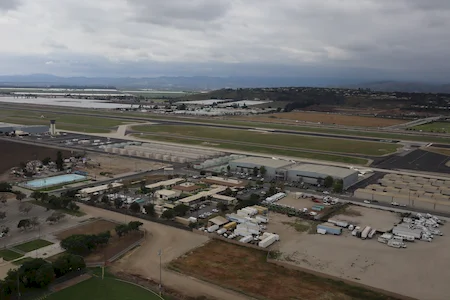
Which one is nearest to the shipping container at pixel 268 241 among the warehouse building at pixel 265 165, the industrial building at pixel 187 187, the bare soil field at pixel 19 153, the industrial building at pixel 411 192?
the industrial building at pixel 187 187

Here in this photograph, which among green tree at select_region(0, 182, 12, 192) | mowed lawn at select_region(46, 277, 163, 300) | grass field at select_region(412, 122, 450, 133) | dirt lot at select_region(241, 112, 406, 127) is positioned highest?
dirt lot at select_region(241, 112, 406, 127)

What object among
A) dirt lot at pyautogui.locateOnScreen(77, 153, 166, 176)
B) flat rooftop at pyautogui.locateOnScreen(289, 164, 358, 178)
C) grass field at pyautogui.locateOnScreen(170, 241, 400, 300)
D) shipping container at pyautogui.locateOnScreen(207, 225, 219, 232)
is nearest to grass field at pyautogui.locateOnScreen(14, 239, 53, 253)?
grass field at pyautogui.locateOnScreen(170, 241, 400, 300)

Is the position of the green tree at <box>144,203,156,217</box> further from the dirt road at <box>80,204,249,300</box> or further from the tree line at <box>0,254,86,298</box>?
the tree line at <box>0,254,86,298</box>

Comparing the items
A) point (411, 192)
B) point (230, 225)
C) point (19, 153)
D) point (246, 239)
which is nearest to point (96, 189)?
point (230, 225)

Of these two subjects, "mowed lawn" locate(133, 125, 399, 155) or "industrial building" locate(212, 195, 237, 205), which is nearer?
"industrial building" locate(212, 195, 237, 205)

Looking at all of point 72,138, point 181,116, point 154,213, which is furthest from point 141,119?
point 154,213

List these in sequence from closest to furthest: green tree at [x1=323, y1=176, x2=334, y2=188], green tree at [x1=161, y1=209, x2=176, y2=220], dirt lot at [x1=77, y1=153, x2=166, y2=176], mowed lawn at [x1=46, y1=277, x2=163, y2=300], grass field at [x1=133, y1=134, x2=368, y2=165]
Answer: mowed lawn at [x1=46, y1=277, x2=163, y2=300] < green tree at [x1=161, y1=209, x2=176, y2=220] < green tree at [x1=323, y1=176, x2=334, y2=188] < dirt lot at [x1=77, y1=153, x2=166, y2=176] < grass field at [x1=133, y1=134, x2=368, y2=165]

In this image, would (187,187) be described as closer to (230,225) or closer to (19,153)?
(230,225)

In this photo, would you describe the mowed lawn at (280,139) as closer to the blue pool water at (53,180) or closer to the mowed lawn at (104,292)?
the blue pool water at (53,180)
